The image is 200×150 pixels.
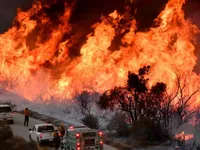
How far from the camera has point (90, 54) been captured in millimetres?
53750

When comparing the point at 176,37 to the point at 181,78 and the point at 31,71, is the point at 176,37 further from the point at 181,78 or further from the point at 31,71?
the point at 31,71

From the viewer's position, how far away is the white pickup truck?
30.3 metres

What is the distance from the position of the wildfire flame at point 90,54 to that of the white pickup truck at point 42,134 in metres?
17.7

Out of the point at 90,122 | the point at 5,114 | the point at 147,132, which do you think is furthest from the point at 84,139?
the point at 5,114

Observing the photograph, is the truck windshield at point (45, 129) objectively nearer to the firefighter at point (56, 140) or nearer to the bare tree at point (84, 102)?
the firefighter at point (56, 140)

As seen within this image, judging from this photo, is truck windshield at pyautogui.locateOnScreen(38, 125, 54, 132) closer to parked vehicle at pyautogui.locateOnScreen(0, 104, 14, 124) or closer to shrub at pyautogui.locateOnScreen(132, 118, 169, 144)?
shrub at pyautogui.locateOnScreen(132, 118, 169, 144)

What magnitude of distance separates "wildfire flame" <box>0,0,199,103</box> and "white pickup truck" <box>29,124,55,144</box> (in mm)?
17746

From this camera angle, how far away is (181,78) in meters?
46.4

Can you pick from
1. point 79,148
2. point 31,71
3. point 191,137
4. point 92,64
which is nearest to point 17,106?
point 31,71

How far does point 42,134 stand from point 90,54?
2422 centimetres

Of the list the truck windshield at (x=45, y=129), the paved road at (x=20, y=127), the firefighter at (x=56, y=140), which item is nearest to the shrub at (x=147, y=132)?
the paved road at (x=20, y=127)

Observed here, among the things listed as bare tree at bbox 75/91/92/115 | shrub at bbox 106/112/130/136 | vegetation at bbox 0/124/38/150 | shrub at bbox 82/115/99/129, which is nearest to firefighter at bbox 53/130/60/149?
vegetation at bbox 0/124/38/150

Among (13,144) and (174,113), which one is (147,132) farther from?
(13,144)

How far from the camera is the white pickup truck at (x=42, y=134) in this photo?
30.3 metres
